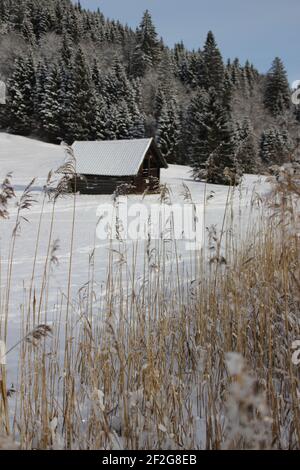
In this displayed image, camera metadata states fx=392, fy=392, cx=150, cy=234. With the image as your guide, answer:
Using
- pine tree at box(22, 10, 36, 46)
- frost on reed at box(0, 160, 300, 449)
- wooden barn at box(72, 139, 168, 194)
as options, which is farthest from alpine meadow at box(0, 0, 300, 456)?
pine tree at box(22, 10, 36, 46)

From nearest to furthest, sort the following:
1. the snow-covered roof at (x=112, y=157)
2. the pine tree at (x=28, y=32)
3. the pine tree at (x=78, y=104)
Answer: the snow-covered roof at (x=112, y=157) < the pine tree at (x=78, y=104) < the pine tree at (x=28, y=32)

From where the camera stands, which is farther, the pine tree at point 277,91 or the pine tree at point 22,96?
the pine tree at point 277,91

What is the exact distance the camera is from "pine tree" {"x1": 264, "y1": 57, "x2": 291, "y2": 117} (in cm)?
6069

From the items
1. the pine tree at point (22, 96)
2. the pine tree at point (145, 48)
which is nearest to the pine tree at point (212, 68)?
the pine tree at point (145, 48)

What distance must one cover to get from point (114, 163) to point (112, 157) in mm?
667

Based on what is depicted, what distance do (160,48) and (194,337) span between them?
75.8m

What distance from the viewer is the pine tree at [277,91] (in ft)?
199

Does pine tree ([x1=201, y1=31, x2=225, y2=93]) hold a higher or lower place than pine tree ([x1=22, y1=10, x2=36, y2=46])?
lower

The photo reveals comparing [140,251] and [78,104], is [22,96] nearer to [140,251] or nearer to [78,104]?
[78,104]

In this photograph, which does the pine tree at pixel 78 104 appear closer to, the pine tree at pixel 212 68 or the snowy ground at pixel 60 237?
the snowy ground at pixel 60 237

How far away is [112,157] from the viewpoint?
971 inches

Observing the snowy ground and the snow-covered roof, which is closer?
the snowy ground

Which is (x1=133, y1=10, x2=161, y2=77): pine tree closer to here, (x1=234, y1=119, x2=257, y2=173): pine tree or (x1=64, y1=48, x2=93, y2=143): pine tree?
(x1=64, y1=48, x2=93, y2=143): pine tree

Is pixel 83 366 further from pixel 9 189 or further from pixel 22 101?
pixel 22 101
